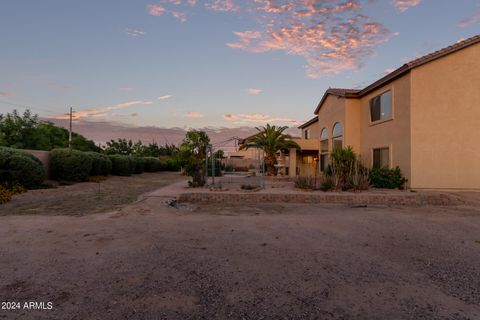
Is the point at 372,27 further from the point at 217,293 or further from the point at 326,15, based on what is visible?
the point at 217,293

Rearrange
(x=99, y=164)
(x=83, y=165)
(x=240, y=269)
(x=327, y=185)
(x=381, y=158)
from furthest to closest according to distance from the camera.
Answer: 1. (x=99, y=164)
2. (x=83, y=165)
3. (x=381, y=158)
4. (x=327, y=185)
5. (x=240, y=269)

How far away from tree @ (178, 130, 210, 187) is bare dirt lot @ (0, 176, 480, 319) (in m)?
8.60

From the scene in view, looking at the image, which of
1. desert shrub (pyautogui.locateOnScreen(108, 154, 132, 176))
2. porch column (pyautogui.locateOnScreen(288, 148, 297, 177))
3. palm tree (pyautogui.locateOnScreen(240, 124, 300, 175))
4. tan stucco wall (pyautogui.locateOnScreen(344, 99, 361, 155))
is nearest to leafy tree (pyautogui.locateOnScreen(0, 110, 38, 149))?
desert shrub (pyautogui.locateOnScreen(108, 154, 132, 176))

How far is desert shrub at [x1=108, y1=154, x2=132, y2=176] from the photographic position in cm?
2654

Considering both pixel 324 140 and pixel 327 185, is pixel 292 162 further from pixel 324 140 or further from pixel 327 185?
pixel 327 185

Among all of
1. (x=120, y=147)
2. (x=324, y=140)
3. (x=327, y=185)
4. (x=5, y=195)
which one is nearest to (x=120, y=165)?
(x=5, y=195)

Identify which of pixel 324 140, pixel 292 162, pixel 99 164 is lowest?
pixel 99 164

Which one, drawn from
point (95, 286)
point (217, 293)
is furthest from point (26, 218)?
point (217, 293)

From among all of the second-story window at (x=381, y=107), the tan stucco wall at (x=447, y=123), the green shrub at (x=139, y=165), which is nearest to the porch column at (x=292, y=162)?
the second-story window at (x=381, y=107)

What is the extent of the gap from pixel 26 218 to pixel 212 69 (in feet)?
42.9

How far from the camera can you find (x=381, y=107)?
1592cm

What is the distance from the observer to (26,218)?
7961 millimetres

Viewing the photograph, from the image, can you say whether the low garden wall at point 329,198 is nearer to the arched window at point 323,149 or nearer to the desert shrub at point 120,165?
the arched window at point 323,149

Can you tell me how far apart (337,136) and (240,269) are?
Answer: 56.8 feet
